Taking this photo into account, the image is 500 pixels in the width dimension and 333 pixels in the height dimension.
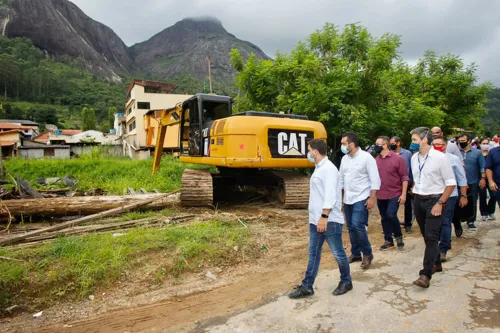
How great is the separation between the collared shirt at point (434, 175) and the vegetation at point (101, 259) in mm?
2552

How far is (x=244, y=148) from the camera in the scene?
7.32m

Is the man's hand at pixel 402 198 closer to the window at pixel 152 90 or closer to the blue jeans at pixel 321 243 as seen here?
the blue jeans at pixel 321 243

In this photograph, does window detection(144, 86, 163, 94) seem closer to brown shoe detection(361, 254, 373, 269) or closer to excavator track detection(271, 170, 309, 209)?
excavator track detection(271, 170, 309, 209)

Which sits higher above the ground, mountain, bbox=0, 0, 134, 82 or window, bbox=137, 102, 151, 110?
mountain, bbox=0, 0, 134, 82

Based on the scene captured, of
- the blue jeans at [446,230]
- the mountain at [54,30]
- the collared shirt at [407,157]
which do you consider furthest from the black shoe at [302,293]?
the mountain at [54,30]

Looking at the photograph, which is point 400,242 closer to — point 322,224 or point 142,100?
point 322,224

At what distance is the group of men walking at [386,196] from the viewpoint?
3.61m

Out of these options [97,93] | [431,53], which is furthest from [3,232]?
[97,93]

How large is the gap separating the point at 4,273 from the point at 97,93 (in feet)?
291

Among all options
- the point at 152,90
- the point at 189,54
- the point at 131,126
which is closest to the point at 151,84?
the point at 152,90

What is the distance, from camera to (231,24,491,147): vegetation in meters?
10.2

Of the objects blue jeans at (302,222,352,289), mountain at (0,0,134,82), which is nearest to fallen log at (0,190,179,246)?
blue jeans at (302,222,352,289)

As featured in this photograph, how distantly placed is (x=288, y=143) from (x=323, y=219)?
4.39m

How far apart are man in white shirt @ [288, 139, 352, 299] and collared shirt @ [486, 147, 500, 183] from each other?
11.4 feet
